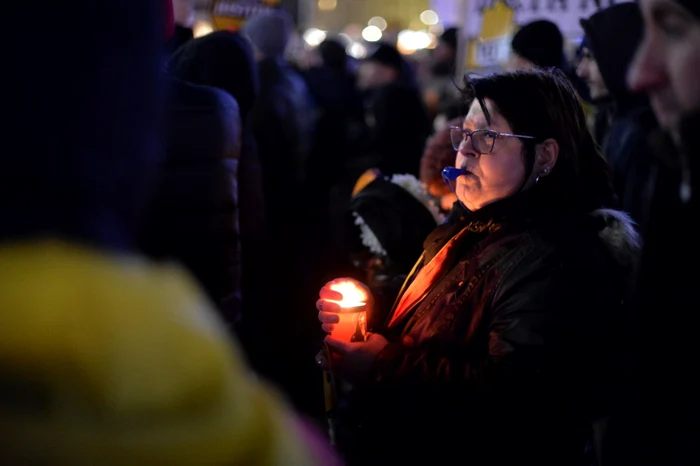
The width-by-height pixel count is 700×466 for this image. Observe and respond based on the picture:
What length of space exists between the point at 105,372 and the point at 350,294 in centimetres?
137

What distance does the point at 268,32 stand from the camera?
20.3 feet

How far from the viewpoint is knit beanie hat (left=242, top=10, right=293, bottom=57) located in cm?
618

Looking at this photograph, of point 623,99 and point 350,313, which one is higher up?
point 623,99

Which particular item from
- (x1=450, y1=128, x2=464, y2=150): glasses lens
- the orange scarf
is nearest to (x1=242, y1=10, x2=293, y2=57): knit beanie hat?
(x1=450, y1=128, x2=464, y2=150): glasses lens

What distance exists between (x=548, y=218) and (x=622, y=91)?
5.97 feet

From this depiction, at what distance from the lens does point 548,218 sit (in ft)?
6.79

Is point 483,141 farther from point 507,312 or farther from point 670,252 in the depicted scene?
point 670,252

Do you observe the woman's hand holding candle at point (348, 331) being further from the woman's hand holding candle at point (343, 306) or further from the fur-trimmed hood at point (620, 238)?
the fur-trimmed hood at point (620, 238)

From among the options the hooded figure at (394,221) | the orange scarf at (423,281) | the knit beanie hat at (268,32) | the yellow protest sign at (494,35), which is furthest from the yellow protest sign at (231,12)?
the orange scarf at (423,281)

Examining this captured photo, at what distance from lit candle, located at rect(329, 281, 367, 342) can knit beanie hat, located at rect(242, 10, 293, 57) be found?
14.9 feet

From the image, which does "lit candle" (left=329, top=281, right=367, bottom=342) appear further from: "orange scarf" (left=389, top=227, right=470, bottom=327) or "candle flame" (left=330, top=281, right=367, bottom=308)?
"orange scarf" (left=389, top=227, right=470, bottom=327)

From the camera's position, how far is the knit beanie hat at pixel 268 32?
6180 millimetres

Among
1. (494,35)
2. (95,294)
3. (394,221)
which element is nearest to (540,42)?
(494,35)

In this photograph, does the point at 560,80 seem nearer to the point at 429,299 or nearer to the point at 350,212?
the point at 429,299
